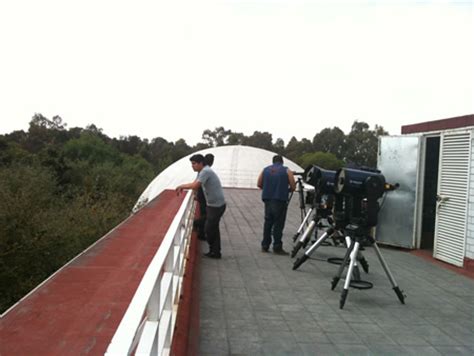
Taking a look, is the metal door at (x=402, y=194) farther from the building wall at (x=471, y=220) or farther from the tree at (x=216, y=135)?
the tree at (x=216, y=135)

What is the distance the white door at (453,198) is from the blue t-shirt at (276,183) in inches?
111

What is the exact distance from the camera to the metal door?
8.98m

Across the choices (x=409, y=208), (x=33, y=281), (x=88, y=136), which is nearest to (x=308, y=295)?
(x=409, y=208)

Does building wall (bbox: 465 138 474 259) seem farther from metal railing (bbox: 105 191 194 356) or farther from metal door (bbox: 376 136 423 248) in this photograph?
metal railing (bbox: 105 191 194 356)

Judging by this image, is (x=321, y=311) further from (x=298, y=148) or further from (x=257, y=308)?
(x=298, y=148)

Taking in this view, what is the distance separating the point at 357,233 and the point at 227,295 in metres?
1.64

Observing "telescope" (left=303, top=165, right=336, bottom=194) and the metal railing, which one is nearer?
the metal railing

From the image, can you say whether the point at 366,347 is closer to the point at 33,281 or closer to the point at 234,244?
the point at 234,244

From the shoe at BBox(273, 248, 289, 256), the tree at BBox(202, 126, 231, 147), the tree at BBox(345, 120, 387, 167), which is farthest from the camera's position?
the tree at BBox(202, 126, 231, 147)

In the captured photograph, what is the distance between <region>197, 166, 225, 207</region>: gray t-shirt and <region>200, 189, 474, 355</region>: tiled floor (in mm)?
915

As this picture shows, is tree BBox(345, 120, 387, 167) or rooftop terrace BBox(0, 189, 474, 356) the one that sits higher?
tree BBox(345, 120, 387, 167)

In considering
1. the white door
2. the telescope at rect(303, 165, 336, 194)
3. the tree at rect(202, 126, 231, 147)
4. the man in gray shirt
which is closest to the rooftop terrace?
the man in gray shirt

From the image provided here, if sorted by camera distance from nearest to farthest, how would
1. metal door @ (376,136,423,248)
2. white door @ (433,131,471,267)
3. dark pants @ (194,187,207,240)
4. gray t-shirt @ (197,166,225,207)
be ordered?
gray t-shirt @ (197,166,225,207), white door @ (433,131,471,267), dark pants @ (194,187,207,240), metal door @ (376,136,423,248)

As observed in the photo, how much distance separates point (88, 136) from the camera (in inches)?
2288
